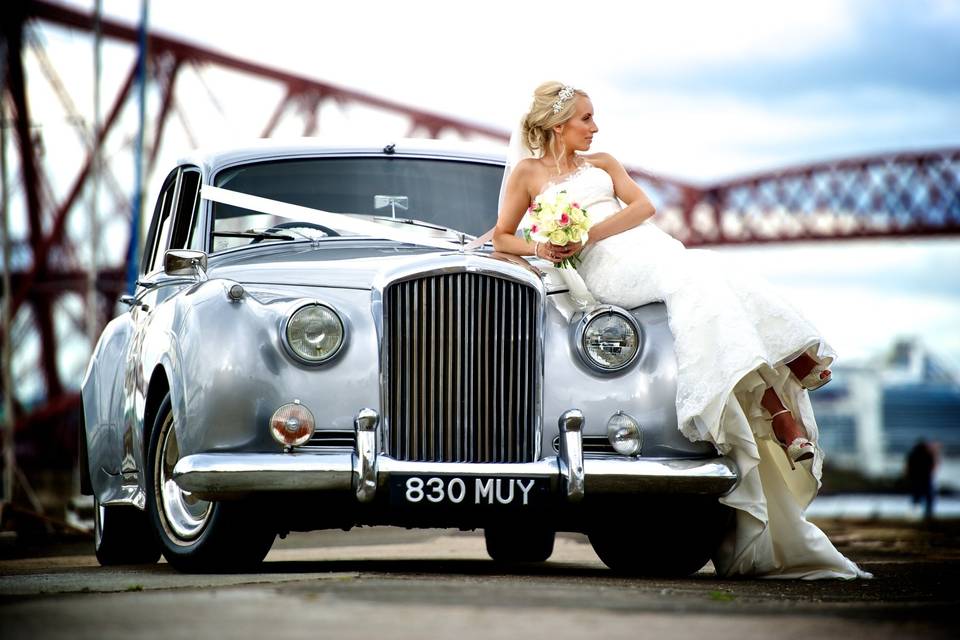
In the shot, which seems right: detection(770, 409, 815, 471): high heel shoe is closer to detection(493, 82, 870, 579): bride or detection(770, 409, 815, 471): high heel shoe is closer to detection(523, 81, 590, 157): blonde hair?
detection(493, 82, 870, 579): bride

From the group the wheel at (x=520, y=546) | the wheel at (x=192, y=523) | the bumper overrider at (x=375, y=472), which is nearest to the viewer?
the bumper overrider at (x=375, y=472)

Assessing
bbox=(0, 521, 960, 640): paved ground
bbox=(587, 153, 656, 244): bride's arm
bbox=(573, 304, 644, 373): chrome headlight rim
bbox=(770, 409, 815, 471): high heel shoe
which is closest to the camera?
bbox=(0, 521, 960, 640): paved ground

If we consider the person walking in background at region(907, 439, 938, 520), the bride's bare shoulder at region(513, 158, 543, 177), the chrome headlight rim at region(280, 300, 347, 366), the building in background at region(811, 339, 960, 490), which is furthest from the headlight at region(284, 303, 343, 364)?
the building in background at region(811, 339, 960, 490)

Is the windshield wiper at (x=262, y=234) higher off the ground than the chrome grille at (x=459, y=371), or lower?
higher

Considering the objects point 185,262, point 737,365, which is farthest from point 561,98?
point 185,262

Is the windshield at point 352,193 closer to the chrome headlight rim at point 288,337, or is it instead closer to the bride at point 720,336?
the bride at point 720,336

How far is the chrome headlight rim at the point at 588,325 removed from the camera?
6.18 meters

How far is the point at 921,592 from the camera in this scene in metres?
6.08

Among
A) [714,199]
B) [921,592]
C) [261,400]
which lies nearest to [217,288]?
[261,400]

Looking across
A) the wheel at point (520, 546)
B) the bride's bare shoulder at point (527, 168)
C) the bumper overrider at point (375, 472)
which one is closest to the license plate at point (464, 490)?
the bumper overrider at point (375, 472)

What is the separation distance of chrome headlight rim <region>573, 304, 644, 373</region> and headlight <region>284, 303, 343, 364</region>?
936 mm

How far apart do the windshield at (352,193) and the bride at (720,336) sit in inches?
13.4

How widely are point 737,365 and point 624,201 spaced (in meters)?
1.18

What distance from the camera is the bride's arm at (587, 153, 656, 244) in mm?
6977
